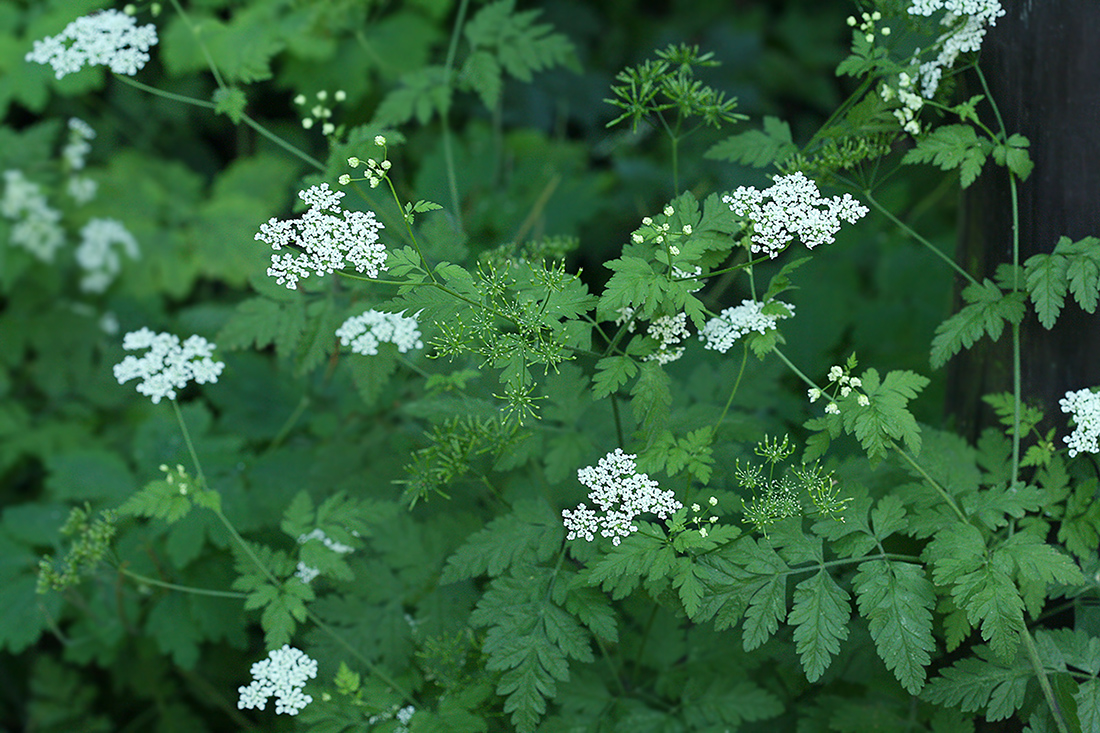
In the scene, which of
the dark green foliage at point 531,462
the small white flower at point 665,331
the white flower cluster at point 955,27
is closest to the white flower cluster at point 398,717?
the dark green foliage at point 531,462

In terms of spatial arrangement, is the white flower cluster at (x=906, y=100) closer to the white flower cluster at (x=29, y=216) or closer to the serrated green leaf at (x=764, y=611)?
the serrated green leaf at (x=764, y=611)

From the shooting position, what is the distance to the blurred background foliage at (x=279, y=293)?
2648 millimetres

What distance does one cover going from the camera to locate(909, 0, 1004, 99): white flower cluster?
75.8 inches

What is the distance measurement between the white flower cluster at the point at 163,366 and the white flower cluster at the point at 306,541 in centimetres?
48

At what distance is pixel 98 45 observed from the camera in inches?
91.8

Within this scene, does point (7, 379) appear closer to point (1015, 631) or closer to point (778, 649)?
point (778, 649)

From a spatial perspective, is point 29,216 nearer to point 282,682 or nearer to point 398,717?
point 282,682

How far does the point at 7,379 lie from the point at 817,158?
3.69 metres

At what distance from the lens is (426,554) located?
249 cm

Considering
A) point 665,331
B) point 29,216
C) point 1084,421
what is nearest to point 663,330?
point 665,331

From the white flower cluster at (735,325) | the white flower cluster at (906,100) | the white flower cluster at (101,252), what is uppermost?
the white flower cluster at (101,252)

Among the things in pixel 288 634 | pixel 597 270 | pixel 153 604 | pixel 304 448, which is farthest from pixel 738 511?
pixel 597 270

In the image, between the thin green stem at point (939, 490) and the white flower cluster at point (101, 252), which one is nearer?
the thin green stem at point (939, 490)

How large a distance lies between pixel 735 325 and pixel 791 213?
29 centimetres
